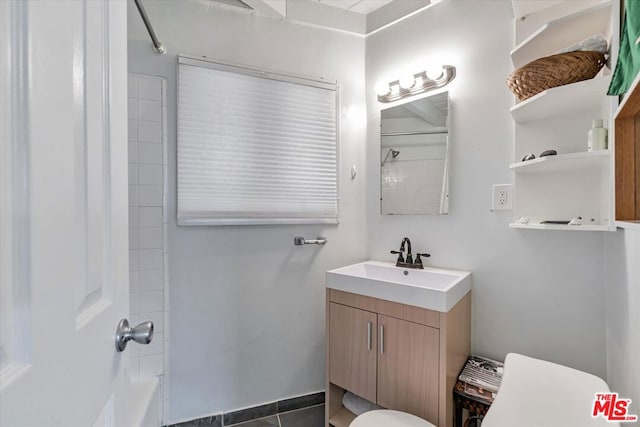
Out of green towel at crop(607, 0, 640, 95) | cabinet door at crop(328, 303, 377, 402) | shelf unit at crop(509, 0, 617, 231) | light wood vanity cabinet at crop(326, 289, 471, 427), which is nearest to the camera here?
green towel at crop(607, 0, 640, 95)

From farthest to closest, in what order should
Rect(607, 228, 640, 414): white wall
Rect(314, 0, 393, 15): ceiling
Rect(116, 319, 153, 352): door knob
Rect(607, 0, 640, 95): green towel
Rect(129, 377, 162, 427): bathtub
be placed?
1. Rect(314, 0, 393, 15): ceiling
2. Rect(129, 377, 162, 427): bathtub
3. Rect(607, 228, 640, 414): white wall
4. Rect(607, 0, 640, 95): green towel
5. Rect(116, 319, 153, 352): door knob

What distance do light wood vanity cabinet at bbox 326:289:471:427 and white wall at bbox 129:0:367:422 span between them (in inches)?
13.5

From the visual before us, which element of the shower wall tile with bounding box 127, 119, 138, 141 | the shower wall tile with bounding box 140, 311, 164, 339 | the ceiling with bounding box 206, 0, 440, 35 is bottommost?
the shower wall tile with bounding box 140, 311, 164, 339

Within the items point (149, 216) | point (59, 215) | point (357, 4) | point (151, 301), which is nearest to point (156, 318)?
point (151, 301)

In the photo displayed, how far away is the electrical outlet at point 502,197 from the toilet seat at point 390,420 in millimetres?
1086

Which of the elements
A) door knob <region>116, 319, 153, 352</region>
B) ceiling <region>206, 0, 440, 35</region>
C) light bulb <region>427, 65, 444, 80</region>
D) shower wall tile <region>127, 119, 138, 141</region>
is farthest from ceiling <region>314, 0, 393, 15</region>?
door knob <region>116, 319, 153, 352</region>

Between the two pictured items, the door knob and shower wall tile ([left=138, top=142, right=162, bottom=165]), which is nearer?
the door knob

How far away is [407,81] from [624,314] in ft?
5.06

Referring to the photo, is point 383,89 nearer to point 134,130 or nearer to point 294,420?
point 134,130

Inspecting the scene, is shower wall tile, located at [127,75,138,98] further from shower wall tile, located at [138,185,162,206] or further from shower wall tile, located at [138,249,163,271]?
shower wall tile, located at [138,249,163,271]

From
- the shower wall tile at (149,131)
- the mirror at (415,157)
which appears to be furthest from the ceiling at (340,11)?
the shower wall tile at (149,131)

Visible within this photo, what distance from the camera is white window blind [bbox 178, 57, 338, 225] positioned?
1691mm

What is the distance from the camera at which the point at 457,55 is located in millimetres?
1730

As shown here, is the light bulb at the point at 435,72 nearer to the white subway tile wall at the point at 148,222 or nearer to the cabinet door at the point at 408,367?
the cabinet door at the point at 408,367
